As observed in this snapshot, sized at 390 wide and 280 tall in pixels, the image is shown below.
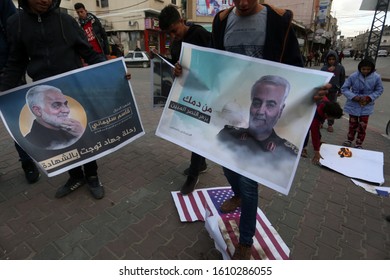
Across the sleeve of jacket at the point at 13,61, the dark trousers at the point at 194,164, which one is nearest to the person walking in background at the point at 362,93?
the dark trousers at the point at 194,164

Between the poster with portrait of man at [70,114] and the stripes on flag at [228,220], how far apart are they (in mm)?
1003

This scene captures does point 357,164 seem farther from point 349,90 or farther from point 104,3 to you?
point 104,3

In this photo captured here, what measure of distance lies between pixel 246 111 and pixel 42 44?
6.39ft

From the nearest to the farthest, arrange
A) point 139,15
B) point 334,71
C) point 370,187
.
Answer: point 370,187
point 334,71
point 139,15

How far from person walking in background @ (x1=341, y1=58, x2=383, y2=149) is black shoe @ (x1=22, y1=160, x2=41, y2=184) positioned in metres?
5.05

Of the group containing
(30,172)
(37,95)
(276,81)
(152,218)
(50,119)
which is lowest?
(152,218)

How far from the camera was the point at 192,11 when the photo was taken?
27.5m

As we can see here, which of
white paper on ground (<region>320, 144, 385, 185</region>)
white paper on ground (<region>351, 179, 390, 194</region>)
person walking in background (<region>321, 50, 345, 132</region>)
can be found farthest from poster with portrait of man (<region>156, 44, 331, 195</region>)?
person walking in background (<region>321, 50, 345, 132</region>)

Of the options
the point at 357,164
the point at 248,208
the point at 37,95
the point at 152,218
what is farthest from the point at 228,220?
the point at 357,164

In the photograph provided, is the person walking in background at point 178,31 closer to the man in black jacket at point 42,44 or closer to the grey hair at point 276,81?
the man in black jacket at point 42,44

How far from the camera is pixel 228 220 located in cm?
225

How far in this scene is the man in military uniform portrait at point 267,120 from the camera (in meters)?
1.80

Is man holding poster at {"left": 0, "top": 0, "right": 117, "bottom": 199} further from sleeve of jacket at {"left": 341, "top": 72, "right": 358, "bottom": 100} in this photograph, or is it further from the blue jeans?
sleeve of jacket at {"left": 341, "top": 72, "right": 358, "bottom": 100}

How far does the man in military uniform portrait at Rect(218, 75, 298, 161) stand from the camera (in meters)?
1.80
